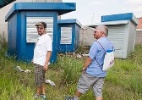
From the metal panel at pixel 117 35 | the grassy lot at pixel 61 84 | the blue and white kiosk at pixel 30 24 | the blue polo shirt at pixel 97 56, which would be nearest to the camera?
the blue polo shirt at pixel 97 56

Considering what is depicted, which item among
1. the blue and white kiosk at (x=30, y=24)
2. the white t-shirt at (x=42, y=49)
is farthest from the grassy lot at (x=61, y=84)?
the blue and white kiosk at (x=30, y=24)

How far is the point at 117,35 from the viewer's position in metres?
12.8

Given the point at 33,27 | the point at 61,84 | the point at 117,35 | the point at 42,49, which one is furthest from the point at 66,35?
the point at 42,49

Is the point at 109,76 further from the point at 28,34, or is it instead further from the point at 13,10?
the point at 13,10

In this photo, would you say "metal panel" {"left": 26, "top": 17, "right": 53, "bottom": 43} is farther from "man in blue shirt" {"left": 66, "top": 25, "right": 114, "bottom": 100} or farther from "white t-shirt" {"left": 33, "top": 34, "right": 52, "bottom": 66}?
"man in blue shirt" {"left": 66, "top": 25, "right": 114, "bottom": 100}

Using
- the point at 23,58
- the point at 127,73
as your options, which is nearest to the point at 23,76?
the point at 23,58

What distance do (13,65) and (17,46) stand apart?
1166mm

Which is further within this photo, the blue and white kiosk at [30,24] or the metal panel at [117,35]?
the metal panel at [117,35]

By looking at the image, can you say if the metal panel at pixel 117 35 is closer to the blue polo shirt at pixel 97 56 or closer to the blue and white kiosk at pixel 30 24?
the blue and white kiosk at pixel 30 24

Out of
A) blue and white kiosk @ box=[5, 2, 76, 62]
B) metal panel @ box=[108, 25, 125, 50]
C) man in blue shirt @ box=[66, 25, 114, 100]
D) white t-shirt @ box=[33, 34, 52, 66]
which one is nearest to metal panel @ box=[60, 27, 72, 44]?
metal panel @ box=[108, 25, 125, 50]

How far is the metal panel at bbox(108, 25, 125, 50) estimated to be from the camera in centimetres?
1262

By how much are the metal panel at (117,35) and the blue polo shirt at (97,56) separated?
7024 millimetres

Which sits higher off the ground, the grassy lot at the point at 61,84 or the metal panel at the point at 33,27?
the metal panel at the point at 33,27

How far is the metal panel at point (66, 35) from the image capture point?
12623 millimetres
